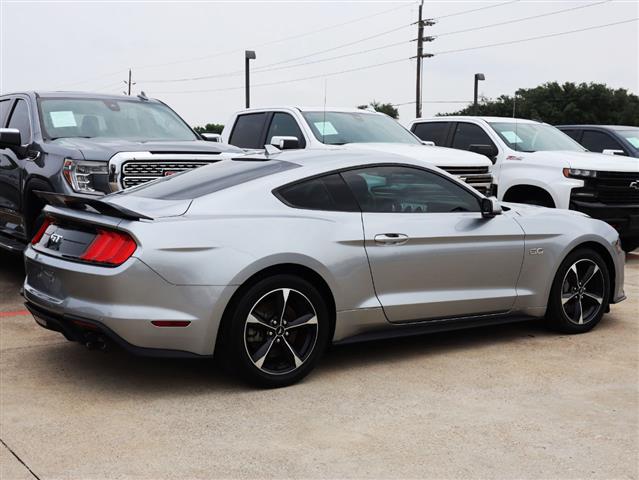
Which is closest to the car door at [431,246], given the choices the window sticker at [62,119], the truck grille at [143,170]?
the truck grille at [143,170]

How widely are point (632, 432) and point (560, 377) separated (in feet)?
3.39

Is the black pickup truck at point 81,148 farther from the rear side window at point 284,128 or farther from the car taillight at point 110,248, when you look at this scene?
the car taillight at point 110,248

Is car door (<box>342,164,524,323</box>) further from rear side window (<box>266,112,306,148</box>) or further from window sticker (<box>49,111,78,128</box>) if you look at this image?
rear side window (<box>266,112,306,148</box>)

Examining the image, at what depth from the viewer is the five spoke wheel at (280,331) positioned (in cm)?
504

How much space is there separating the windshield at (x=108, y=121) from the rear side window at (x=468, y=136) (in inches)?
178

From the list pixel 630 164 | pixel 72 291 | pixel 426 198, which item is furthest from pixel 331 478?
pixel 630 164

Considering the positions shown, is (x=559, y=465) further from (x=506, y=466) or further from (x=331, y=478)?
(x=331, y=478)

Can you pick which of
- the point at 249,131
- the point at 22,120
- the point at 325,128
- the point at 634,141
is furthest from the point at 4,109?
the point at 634,141

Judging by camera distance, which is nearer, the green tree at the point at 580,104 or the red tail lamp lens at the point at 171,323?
the red tail lamp lens at the point at 171,323

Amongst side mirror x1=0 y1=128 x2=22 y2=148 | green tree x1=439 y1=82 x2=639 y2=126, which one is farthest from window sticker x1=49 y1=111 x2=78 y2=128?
green tree x1=439 y1=82 x2=639 y2=126

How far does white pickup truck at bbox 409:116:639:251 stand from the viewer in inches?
425

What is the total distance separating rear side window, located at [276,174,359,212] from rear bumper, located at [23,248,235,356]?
0.85m

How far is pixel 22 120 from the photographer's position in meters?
8.99

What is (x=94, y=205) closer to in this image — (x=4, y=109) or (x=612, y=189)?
(x=4, y=109)
